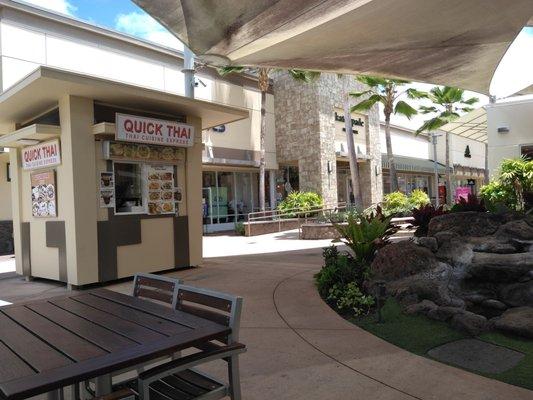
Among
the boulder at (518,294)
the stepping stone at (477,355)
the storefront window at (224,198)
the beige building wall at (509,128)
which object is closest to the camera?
the stepping stone at (477,355)

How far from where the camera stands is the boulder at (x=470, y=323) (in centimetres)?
509

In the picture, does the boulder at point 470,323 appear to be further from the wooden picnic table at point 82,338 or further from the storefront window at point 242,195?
the storefront window at point 242,195

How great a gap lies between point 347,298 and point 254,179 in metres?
19.1

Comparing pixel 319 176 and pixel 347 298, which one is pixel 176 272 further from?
pixel 319 176

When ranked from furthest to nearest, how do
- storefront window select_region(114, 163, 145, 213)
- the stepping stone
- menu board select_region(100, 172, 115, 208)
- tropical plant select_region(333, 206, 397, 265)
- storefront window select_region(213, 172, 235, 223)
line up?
storefront window select_region(213, 172, 235, 223) → storefront window select_region(114, 163, 145, 213) → menu board select_region(100, 172, 115, 208) → tropical plant select_region(333, 206, 397, 265) → the stepping stone

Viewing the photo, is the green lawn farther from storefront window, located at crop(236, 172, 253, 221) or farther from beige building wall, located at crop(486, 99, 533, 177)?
storefront window, located at crop(236, 172, 253, 221)

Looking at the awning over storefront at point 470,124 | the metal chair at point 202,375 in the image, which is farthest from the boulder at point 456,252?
the awning over storefront at point 470,124

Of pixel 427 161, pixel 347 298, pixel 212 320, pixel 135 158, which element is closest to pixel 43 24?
pixel 135 158

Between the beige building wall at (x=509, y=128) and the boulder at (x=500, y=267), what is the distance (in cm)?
1136

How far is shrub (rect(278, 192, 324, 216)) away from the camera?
846 inches

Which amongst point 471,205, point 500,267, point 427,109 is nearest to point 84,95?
point 500,267

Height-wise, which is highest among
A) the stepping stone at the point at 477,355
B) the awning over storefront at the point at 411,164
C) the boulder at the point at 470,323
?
the awning over storefront at the point at 411,164

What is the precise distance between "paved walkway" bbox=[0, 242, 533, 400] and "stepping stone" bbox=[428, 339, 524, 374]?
0.20 metres

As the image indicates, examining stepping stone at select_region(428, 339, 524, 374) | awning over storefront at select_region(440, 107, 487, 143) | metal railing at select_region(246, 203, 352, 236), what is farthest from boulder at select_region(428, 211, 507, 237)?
metal railing at select_region(246, 203, 352, 236)
